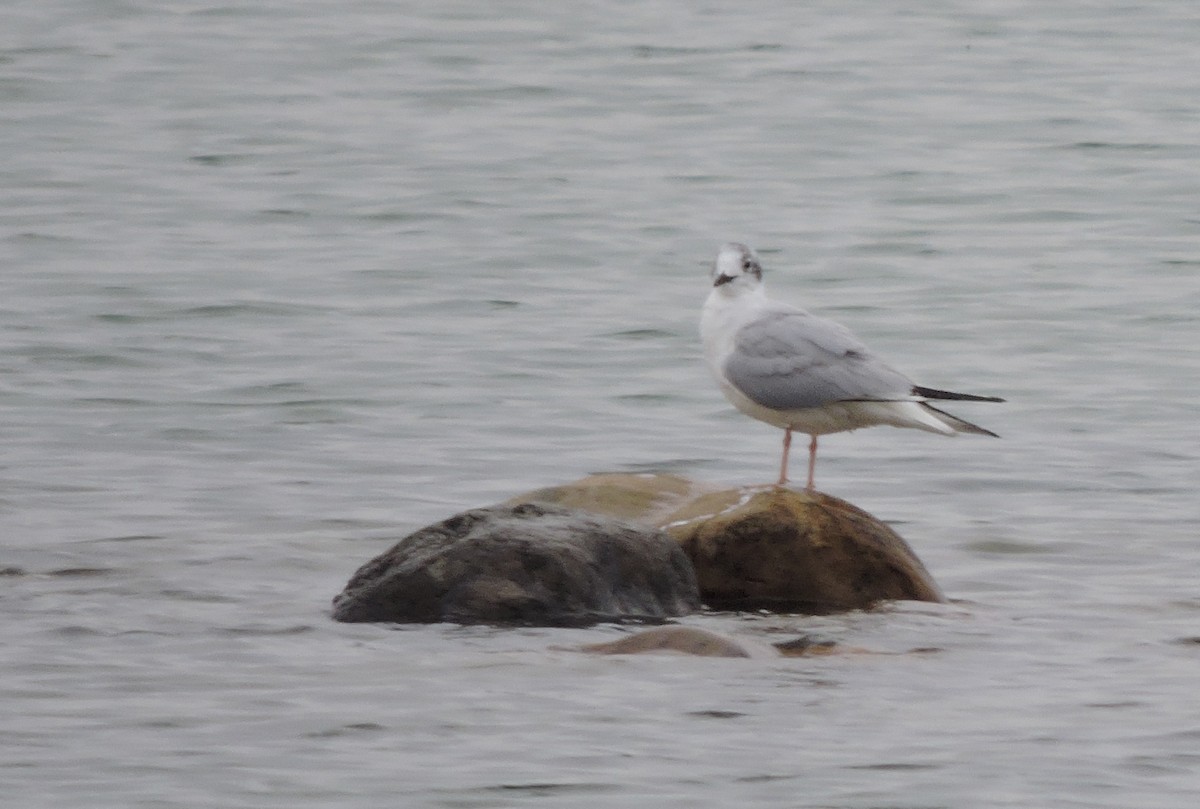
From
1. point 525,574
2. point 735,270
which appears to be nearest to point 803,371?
point 735,270

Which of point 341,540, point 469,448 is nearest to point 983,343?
point 469,448

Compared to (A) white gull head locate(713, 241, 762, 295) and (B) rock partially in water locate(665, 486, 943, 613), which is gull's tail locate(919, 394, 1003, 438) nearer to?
(B) rock partially in water locate(665, 486, 943, 613)

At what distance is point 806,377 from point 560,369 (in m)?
5.67

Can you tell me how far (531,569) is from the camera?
27.2ft

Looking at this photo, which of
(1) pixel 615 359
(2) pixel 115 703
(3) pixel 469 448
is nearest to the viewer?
(2) pixel 115 703

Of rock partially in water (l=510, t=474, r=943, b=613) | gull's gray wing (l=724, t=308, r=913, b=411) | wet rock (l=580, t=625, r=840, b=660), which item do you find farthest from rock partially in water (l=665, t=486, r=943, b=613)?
wet rock (l=580, t=625, r=840, b=660)

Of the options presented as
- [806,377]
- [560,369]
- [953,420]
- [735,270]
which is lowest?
[560,369]

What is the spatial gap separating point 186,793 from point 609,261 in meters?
11.6

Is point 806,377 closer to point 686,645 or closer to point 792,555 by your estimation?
point 792,555

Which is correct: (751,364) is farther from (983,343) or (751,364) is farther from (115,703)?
(983,343)

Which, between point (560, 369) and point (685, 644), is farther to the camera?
point (560, 369)

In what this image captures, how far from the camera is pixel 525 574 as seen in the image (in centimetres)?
828

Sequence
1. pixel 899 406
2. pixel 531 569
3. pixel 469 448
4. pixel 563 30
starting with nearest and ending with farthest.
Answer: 1. pixel 531 569
2. pixel 899 406
3. pixel 469 448
4. pixel 563 30

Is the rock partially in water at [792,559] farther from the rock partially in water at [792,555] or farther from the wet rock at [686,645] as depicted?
the wet rock at [686,645]
